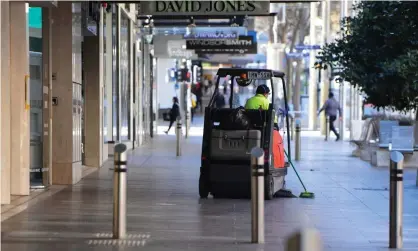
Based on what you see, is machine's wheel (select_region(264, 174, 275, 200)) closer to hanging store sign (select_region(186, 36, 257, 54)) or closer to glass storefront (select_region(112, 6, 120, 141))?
glass storefront (select_region(112, 6, 120, 141))

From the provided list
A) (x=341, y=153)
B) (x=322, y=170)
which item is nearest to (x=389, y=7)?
(x=322, y=170)

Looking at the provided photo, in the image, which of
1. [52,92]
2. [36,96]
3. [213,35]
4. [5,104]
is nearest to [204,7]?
[52,92]

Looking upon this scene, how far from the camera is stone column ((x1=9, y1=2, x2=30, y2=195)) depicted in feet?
42.9

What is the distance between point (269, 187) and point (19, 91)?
410 centimetres

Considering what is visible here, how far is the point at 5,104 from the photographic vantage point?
12.6 metres

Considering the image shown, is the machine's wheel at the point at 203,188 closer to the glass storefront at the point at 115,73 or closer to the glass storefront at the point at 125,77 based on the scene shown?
the glass storefront at the point at 115,73

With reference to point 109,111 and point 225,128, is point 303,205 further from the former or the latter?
point 109,111

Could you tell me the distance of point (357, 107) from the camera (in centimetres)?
3234

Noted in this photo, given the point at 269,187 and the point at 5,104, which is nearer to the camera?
the point at 5,104

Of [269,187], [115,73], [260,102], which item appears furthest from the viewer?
[115,73]

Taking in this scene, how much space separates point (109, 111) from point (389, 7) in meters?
7.41

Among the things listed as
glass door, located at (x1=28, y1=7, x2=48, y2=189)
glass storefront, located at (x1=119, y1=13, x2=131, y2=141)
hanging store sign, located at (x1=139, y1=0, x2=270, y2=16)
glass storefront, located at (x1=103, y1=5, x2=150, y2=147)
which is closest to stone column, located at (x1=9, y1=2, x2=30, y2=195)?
glass door, located at (x1=28, y1=7, x2=48, y2=189)

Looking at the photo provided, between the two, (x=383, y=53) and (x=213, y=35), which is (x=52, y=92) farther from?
(x=213, y=35)

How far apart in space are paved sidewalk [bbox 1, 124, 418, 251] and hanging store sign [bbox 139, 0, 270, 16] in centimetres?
316
